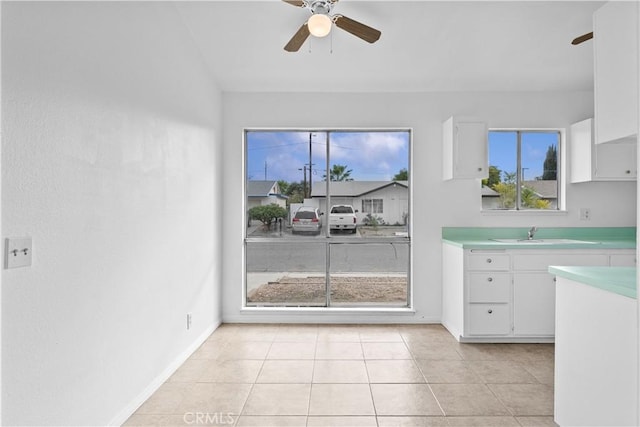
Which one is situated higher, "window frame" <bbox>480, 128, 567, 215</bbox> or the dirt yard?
"window frame" <bbox>480, 128, 567, 215</bbox>

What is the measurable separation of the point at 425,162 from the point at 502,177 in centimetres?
87

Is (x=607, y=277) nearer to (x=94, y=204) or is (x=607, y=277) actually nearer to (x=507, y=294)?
(x=507, y=294)

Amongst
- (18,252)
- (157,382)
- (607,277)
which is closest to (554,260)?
(607,277)

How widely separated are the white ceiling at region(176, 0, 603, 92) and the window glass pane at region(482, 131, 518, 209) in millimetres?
600

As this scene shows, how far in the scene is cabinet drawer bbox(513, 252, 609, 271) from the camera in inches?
144

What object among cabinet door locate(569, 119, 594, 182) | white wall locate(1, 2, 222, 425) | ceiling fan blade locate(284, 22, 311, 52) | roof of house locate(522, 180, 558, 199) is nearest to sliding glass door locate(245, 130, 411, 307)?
white wall locate(1, 2, 222, 425)

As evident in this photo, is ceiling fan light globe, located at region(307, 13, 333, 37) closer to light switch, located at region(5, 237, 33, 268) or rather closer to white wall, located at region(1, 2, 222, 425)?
white wall, located at region(1, 2, 222, 425)

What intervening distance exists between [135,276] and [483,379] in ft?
8.24

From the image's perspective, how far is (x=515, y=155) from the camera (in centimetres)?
438

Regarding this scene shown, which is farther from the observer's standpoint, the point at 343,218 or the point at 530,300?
the point at 343,218

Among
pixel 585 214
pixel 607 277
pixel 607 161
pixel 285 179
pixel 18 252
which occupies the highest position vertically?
pixel 607 161

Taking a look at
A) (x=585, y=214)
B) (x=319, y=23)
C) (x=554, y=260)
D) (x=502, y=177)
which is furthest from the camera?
(x=502, y=177)

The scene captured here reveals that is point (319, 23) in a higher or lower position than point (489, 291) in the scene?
higher

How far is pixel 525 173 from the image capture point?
4.37 m
